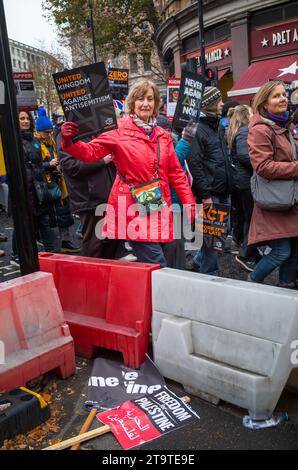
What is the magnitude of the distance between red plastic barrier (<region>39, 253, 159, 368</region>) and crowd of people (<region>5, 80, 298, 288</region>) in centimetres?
38

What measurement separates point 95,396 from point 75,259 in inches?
47.2

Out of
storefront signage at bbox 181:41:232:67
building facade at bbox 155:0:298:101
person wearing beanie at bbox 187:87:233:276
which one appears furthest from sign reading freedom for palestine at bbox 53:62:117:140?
storefront signage at bbox 181:41:232:67

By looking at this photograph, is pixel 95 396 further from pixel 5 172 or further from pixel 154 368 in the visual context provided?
pixel 5 172

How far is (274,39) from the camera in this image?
1786 cm

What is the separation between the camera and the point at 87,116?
4020 millimetres

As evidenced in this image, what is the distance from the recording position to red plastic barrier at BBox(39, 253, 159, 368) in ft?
11.7

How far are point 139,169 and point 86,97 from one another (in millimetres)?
707

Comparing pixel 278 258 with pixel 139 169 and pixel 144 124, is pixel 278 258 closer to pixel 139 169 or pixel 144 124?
pixel 139 169

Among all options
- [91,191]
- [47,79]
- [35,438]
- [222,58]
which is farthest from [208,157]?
[47,79]

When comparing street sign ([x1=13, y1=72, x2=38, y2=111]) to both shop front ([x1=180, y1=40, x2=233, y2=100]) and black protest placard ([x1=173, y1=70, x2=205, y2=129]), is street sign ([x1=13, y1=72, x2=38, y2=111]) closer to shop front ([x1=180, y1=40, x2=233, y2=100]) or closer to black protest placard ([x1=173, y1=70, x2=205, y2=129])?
black protest placard ([x1=173, y1=70, x2=205, y2=129])

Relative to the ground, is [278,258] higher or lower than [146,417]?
higher

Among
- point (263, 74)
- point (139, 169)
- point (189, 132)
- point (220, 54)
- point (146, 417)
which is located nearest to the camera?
point (146, 417)
